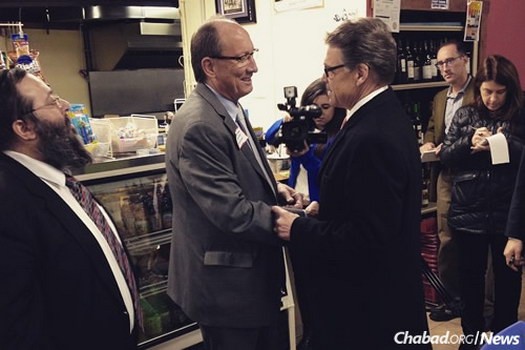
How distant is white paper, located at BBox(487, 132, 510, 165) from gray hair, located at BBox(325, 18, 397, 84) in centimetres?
130

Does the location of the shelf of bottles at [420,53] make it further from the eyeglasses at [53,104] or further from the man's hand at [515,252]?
the eyeglasses at [53,104]

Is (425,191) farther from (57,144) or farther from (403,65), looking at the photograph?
(57,144)

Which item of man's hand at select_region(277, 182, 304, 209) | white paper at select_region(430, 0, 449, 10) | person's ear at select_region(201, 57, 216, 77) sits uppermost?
white paper at select_region(430, 0, 449, 10)

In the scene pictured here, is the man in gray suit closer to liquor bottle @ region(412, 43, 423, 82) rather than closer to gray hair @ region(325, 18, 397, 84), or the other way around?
gray hair @ region(325, 18, 397, 84)

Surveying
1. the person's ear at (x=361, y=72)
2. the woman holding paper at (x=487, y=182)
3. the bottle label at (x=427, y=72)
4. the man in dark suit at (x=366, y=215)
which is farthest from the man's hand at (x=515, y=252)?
the bottle label at (x=427, y=72)

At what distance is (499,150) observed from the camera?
2.58 meters

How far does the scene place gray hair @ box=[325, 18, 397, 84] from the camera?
4.93ft

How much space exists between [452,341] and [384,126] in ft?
6.73

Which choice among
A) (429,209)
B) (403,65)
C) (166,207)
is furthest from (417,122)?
(166,207)

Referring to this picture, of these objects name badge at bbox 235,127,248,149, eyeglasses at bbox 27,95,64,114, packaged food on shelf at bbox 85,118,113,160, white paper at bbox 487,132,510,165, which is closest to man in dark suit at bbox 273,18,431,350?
name badge at bbox 235,127,248,149

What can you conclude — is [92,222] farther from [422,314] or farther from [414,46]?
[414,46]

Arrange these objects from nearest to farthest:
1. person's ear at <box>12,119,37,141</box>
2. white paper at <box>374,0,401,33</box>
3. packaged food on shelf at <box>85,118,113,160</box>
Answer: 1. person's ear at <box>12,119,37,141</box>
2. packaged food on shelf at <box>85,118,113,160</box>
3. white paper at <box>374,0,401,33</box>

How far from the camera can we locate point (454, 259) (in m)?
3.40

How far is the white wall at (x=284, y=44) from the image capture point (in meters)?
3.40
